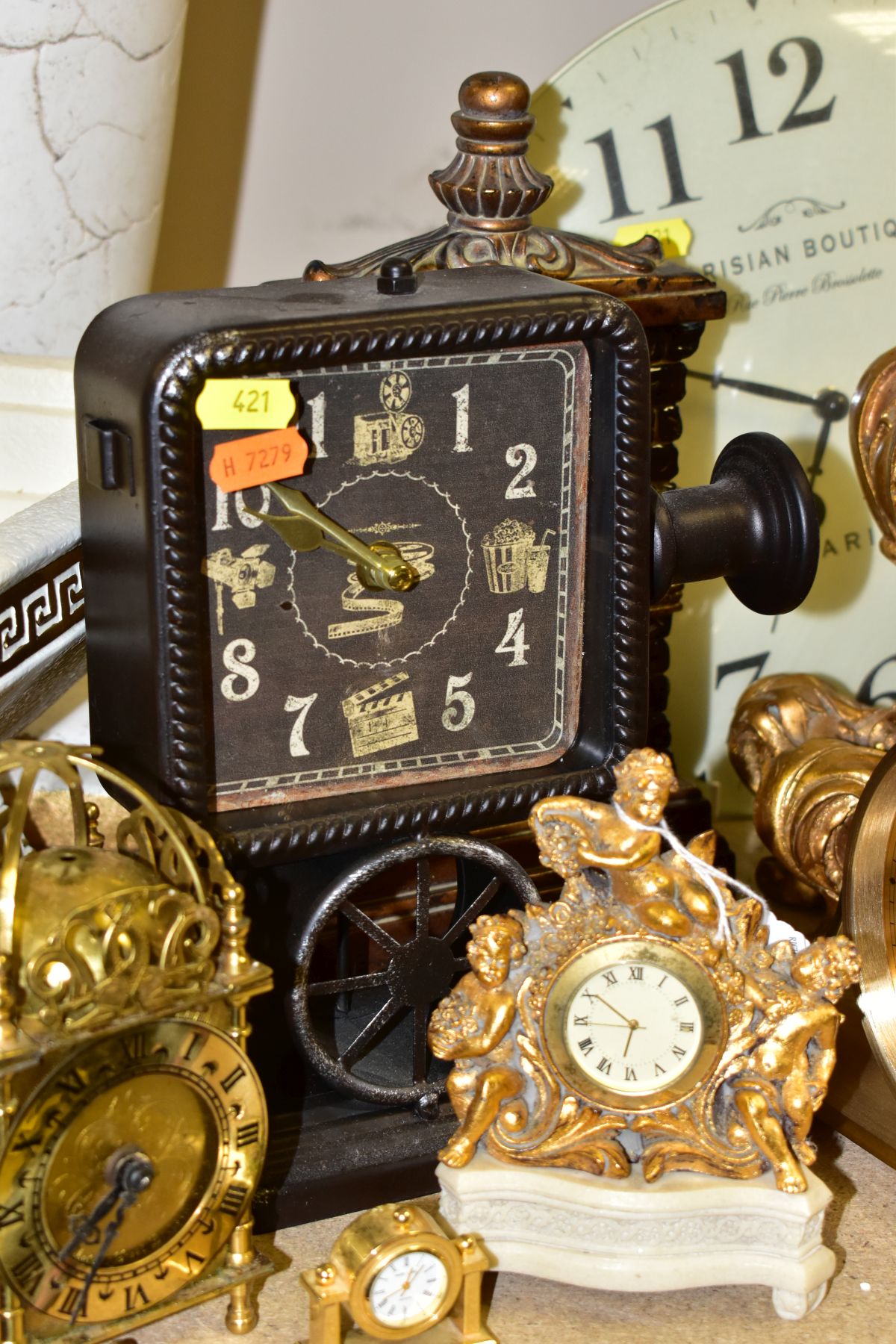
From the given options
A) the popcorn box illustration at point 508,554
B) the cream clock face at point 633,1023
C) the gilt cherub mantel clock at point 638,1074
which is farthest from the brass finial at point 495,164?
the cream clock face at point 633,1023

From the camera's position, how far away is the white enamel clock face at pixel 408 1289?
48.2 inches

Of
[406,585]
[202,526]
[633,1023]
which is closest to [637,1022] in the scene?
[633,1023]

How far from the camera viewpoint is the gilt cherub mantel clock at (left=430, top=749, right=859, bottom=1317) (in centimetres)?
132

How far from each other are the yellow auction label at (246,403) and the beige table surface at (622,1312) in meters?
0.67

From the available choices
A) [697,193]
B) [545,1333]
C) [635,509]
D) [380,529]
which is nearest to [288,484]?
[380,529]

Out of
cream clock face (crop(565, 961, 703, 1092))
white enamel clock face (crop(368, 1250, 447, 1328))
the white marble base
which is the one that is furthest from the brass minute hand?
white enamel clock face (crop(368, 1250, 447, 1328))

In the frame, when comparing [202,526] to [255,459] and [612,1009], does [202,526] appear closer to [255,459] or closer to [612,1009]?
[255,459]

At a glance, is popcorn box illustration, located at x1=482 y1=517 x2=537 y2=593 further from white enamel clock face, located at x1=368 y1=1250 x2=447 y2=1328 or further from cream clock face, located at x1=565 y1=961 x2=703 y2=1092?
white enamel clock face, located at x1=368 y1=1250 x2=447 y2=1328

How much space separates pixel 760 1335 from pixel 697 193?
52.0 inches

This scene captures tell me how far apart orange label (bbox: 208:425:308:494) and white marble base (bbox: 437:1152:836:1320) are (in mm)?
549

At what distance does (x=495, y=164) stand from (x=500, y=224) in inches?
2.3

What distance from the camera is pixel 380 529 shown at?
1.37 meters

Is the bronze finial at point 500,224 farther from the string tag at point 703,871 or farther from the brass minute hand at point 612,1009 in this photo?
the brass minute hand at point 612,1009

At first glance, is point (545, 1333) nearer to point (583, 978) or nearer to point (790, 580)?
point (583, 978)
